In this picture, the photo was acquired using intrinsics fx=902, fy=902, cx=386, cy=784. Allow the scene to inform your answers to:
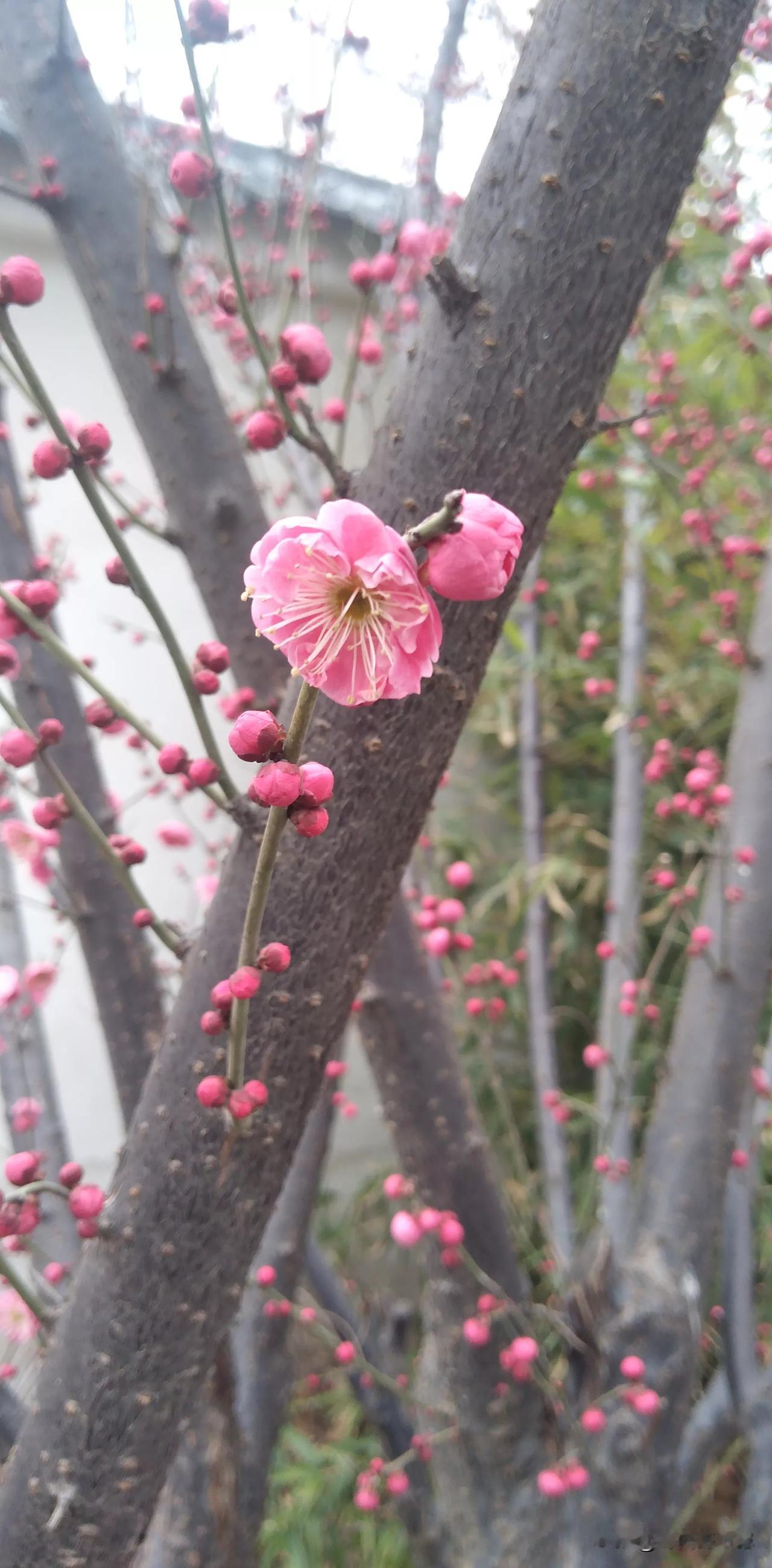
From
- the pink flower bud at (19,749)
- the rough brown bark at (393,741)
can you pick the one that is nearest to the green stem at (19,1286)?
the rough brown bark at (393,741)

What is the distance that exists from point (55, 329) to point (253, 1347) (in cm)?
197

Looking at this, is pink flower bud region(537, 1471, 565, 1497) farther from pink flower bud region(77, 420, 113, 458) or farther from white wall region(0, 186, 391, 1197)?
white wall region(0, 186, 391, 1197)

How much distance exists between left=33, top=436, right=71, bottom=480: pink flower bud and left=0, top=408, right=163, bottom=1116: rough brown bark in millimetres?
425

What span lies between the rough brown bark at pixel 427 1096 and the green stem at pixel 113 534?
14.8 inches

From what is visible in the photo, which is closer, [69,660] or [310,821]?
[310,821]

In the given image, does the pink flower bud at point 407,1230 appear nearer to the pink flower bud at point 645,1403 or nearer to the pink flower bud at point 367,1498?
the pink flower bud at point 645,1403

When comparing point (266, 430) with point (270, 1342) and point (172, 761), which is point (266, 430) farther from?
point (270, 1342)

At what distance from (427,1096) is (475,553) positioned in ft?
2.12

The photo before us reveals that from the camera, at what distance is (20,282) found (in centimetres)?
40

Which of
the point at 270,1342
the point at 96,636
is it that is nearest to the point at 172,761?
the point at 270,1342

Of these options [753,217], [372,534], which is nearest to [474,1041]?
[753,217]

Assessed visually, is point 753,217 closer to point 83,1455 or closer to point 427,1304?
point 427,1304

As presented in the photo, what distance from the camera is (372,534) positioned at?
27 cm

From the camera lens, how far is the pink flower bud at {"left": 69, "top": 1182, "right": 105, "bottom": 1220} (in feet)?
1.64
